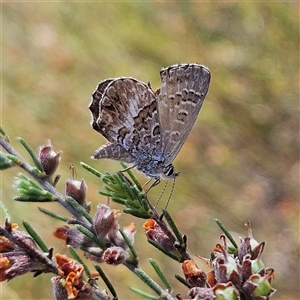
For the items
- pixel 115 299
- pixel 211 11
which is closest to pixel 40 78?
pixel 211 11

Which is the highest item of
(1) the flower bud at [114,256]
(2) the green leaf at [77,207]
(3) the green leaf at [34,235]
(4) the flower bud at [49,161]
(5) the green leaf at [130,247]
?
(4) the flower bud at [49,161]

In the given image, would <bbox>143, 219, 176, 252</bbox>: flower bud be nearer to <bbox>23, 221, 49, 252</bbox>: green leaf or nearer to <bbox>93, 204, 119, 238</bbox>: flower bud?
<bbox>93, 204, 119, 238</bbox>: flower bud

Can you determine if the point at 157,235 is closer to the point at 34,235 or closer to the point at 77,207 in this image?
the point at 77,207

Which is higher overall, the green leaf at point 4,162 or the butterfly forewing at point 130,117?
the butterfly forewing at point 130,117

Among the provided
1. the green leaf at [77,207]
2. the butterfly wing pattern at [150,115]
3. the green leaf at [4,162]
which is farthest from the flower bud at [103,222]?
the butterfly wing pattern at [150,115]

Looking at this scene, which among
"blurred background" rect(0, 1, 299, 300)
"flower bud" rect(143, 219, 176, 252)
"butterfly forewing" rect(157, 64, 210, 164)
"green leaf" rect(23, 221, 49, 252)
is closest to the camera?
"green leaf" rect(23, 221, 49, 252)

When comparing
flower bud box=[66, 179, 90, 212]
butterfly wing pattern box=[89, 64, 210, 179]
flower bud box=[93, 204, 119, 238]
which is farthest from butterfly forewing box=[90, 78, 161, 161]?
flower bud box=[93, 204, 119, 238]

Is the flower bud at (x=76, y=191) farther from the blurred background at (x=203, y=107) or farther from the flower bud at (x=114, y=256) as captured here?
the blurred background at (x=203, y=107)

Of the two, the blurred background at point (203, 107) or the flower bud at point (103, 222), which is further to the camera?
the blurred background at point (203, 107)
